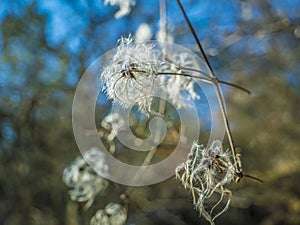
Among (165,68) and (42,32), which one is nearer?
(165,68)

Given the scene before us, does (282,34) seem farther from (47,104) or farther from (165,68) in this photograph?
(47,104)

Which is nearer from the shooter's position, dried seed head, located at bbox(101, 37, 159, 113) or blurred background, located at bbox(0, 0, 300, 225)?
dried seed head, located at bbox(101, 37, 159, 113)

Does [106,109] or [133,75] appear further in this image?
[106,109]

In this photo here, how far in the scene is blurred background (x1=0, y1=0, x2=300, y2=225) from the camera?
763 millimetres

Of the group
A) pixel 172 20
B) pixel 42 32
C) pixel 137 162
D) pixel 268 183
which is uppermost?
pixel 42 32

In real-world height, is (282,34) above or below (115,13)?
below

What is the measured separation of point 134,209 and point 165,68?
415 mm

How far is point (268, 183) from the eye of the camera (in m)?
0.79

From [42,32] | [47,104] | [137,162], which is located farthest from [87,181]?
[42,32]

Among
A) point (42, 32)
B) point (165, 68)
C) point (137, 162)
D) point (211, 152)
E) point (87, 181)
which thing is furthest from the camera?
point (42, 32)

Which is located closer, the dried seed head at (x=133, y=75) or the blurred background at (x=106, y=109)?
the dried seed head at (x=133, y=75)

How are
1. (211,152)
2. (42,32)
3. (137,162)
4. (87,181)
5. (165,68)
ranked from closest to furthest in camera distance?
(211,152)
(165,68)
(87,181)
(137,162)
(42,32)

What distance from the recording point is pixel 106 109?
0.75 meters

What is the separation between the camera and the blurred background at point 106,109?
30.0 inches
